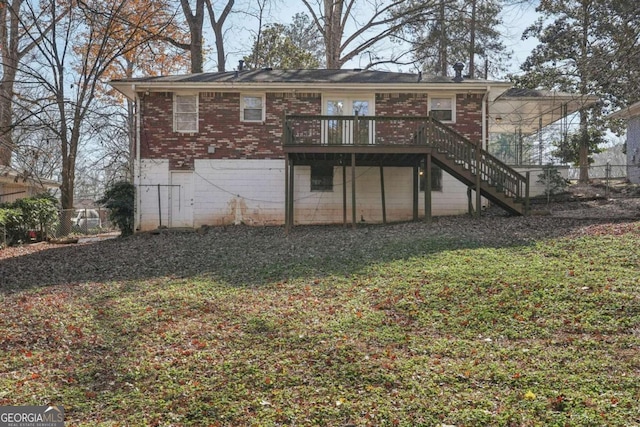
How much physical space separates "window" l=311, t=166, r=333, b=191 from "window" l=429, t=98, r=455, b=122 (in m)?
3.88

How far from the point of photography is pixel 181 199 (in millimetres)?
17062

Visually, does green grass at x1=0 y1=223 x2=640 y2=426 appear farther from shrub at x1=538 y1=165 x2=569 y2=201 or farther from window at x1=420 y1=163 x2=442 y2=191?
shrub at x1=538 y1=165 x2=569 y2=201

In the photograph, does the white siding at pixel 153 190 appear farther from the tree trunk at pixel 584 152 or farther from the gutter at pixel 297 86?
the tree trunk at pixel 584 152

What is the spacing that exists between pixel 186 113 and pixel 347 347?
1342 centimetres

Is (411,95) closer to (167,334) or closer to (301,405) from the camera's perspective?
(167,334)

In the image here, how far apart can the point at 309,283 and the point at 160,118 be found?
35.7 feet

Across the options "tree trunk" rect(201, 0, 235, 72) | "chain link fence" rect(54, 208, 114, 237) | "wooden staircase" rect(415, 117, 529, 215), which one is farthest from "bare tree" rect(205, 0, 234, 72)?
"wooden staircase" rect(415, 117, 529, 215)

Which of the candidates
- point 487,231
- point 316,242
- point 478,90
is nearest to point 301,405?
point 316,242

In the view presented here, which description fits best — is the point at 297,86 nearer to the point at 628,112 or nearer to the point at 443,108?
the point at 443,108

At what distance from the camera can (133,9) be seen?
23.5 meters

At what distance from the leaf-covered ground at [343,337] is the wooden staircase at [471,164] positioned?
363cm

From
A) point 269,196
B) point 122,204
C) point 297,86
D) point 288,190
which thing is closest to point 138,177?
point 122,204

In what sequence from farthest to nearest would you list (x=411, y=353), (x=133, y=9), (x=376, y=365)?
(x=133, y=9) → (x=411, y=353) → (x=376, y=365)

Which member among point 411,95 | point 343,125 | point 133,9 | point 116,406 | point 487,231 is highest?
point 133,9
